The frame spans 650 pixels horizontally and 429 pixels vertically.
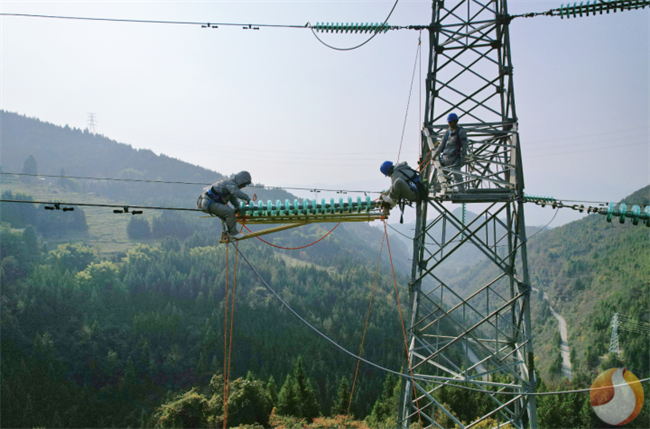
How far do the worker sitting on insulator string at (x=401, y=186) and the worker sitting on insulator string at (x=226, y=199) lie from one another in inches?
119

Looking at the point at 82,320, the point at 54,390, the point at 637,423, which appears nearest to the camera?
the point at 637,423

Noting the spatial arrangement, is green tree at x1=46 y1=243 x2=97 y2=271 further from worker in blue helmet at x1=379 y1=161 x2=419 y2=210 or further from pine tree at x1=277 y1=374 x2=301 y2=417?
worker in blue helmet at x1=379 y1=161 x2=419 y2=210

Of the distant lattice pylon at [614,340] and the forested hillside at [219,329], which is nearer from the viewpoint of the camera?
the forested hillside at [219,329]

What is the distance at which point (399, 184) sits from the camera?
8.87 metres

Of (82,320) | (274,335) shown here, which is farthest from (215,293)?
(82,320)

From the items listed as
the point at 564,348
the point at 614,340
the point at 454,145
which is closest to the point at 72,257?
the point at 564,348

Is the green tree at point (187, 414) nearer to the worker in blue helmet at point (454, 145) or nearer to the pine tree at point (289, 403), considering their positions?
the pine tree at point (289, 403)

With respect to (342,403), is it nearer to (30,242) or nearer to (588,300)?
(588,300)

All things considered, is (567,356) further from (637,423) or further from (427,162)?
(427,162)

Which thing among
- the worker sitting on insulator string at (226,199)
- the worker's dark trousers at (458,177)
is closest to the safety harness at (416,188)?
the worker's dark trousers at (458,177)

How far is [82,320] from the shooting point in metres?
85.6

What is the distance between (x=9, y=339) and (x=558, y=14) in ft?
305

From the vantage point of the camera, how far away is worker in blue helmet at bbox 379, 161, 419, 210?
29.2ft

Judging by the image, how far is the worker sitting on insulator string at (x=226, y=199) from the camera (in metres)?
8.70
